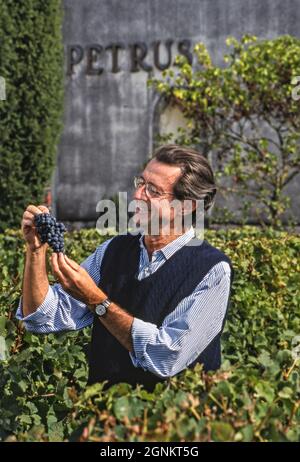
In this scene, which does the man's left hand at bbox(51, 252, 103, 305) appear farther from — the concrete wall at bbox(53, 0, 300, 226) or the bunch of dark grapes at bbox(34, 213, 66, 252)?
the concrete wall at bbox(53, 0, 300, 226)

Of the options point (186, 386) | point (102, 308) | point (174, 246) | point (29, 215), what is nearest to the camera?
point (186, 386)

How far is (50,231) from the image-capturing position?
9.46 ft

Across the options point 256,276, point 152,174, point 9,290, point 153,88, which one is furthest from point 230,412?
point 153,88

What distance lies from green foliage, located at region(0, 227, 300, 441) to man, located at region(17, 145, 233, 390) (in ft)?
0.41

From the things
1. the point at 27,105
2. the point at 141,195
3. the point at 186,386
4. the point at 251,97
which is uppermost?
the point at 141,195

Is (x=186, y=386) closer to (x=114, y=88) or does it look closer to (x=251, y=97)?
(x=251, y=97)

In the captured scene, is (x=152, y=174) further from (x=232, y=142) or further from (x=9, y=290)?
(x=232, y=142)

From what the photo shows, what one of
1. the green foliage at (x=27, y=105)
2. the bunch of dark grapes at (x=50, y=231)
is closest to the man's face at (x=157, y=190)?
the bunch of dark grapes at (x=50, y=231)

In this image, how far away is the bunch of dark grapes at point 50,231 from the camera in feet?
9.37

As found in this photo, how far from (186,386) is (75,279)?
1.50 feet

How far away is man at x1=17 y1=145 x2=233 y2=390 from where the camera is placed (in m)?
2.84

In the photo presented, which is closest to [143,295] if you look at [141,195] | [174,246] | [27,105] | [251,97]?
[174,246]

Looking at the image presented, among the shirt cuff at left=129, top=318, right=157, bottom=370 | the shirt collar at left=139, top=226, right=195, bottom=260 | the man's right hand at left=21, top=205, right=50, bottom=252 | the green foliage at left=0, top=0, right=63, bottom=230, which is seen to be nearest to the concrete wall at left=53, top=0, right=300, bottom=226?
the green foliage at left=0, top=0, right=63, bottom=230
